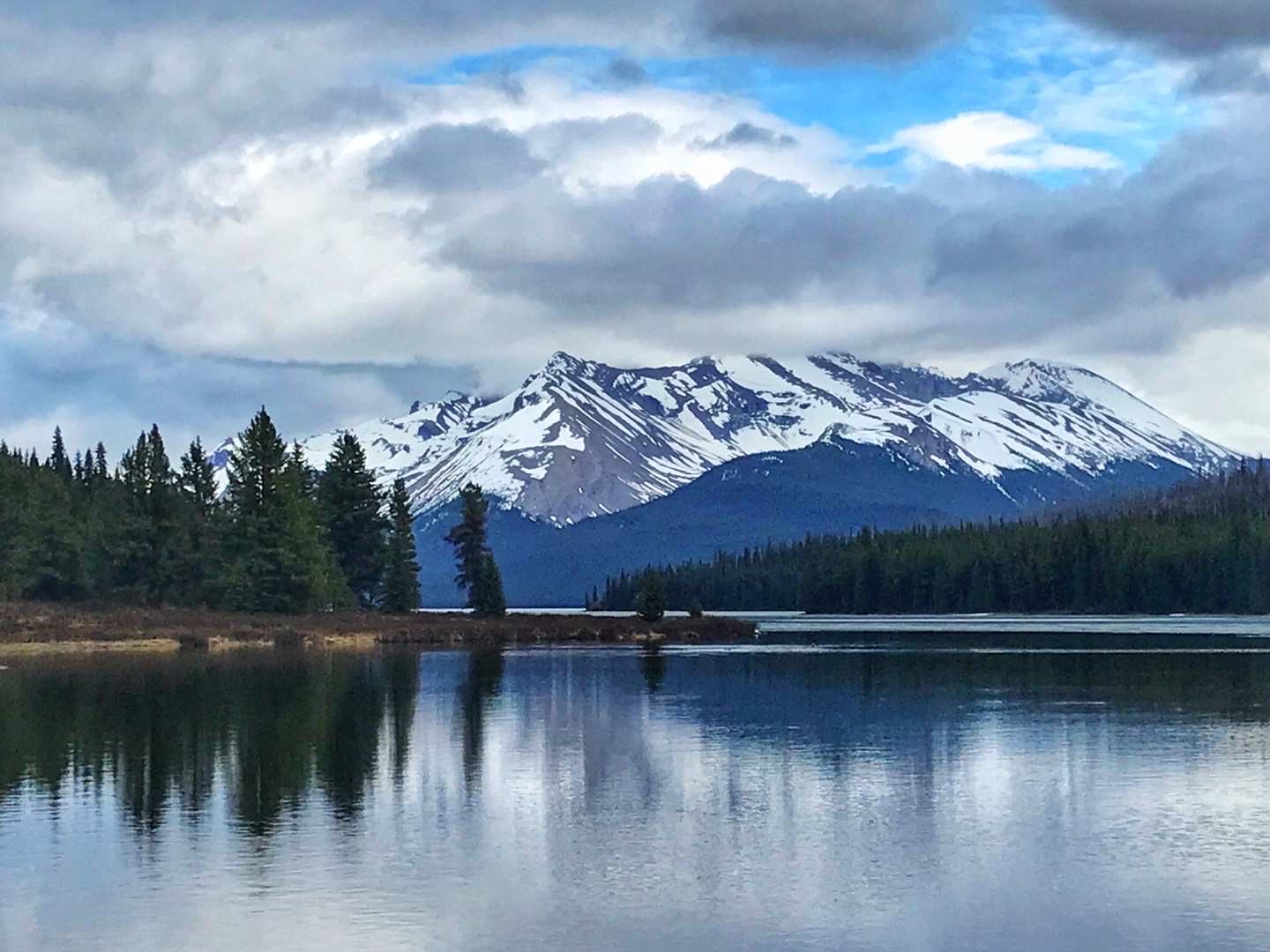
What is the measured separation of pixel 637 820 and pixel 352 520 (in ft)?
380

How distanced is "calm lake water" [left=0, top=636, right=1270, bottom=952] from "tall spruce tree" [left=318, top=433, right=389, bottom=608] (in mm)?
76117

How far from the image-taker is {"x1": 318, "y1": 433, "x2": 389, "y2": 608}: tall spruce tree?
495 ft

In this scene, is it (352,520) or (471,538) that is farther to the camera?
(471,538)

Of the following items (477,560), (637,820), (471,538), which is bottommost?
(637,820)

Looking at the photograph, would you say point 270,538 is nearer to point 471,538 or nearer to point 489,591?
point 489,591

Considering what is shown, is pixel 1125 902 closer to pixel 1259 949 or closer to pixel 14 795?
pixel 1259 949

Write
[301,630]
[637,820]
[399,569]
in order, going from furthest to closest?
1. [399,569]
2. [301,630]
3. [637,820]

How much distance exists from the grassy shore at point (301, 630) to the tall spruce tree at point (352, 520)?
835 cm

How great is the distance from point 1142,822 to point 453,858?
14146 millimetres

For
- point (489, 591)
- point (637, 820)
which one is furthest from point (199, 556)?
point (637, 820)

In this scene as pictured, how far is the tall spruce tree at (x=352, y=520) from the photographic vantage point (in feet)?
495

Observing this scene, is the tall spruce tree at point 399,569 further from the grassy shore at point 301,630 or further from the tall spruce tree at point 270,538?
the tall spruce tree at point 270,538

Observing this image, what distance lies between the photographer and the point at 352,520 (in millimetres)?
151250

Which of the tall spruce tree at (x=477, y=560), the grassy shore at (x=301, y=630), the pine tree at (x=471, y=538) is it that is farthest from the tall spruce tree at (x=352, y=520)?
the grassy shore at (x=301, y=630)
